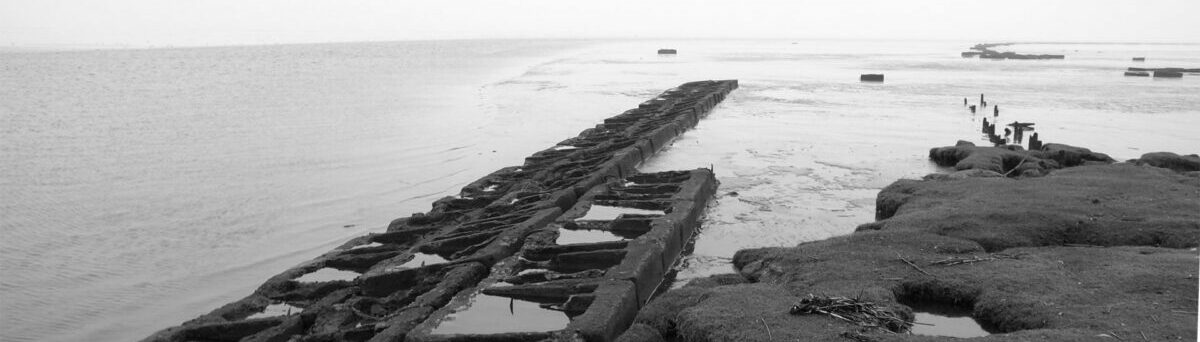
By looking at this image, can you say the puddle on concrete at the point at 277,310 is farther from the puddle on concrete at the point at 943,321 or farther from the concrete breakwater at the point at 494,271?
the puddle on concrete at the point at 943,321

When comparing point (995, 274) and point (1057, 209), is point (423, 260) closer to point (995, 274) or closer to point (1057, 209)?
point (995, 274)

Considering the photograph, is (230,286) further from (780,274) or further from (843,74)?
(843,74)

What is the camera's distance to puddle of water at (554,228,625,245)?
38.4 ft

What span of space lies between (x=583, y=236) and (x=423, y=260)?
2.20m

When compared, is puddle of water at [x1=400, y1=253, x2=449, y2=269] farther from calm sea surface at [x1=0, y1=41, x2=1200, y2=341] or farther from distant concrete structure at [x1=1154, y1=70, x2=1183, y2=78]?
distant concrete structure at [x1=1154, y1=70, x2=1183, y2=78]

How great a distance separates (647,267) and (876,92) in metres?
34.0

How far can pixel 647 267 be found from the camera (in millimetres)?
9922

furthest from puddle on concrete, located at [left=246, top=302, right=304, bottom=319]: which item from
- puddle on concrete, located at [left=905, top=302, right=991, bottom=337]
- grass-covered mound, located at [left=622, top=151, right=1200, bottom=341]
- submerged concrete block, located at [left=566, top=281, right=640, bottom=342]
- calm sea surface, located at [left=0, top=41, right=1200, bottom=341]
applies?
puddle on concrete, located at [left=905, top=302, right=991, bottom=337]

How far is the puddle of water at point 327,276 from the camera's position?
10703 mm

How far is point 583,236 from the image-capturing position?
12.0 metres

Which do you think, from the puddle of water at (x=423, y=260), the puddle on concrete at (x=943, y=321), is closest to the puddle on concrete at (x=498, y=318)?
the puddle of water at (x=423, y=260)

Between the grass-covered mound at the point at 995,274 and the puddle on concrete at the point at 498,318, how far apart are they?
1.02 metres

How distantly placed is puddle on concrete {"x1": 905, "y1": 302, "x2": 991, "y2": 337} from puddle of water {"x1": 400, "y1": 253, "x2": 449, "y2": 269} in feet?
18.1

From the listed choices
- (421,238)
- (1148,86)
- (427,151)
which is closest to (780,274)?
(421,238)
